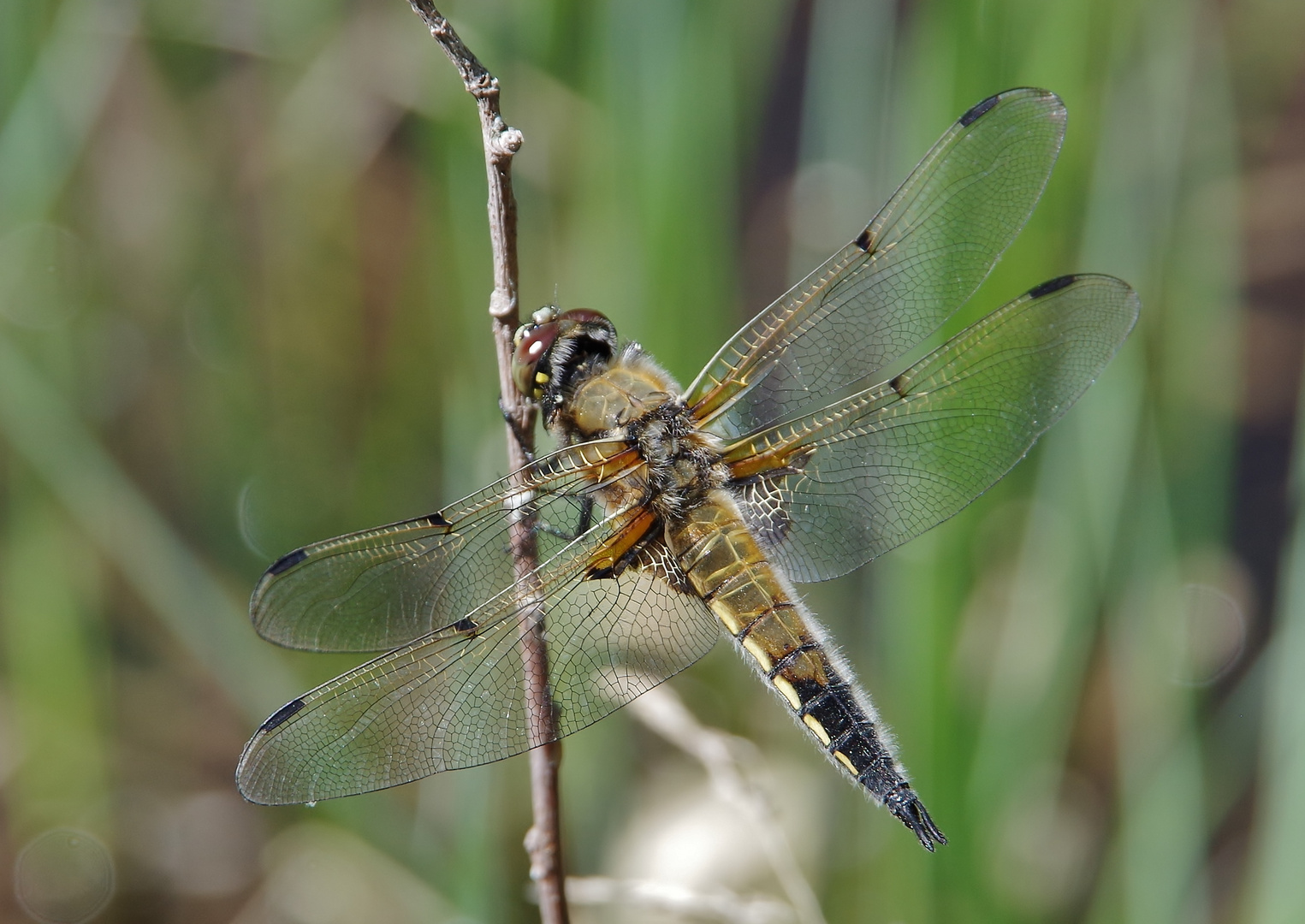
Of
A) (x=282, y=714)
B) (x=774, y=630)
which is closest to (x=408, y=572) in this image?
(x=282, y=714)

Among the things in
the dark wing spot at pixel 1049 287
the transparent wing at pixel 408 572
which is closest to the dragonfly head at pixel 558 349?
the transparent wing at pixel 408 572

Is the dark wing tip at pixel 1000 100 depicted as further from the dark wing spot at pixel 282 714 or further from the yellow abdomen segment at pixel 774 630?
the dark wing spot at pixel 282 714

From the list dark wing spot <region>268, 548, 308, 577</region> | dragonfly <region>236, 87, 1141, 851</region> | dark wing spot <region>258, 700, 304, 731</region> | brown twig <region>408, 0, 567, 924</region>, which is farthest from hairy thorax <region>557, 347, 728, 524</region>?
dark wing spot <region>258, 700, 304, 731</region>

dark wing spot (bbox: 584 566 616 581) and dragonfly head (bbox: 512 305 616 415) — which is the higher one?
dragonfly head (bbox: 512 305 616 415)

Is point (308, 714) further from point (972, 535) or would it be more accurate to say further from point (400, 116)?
point (400, 116)

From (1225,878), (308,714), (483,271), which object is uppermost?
(483,271)

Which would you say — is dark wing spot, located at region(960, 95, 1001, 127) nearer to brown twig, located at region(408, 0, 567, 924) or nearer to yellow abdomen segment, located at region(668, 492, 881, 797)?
yellow abdomen segment, located at region(668, 492, 881, 797)

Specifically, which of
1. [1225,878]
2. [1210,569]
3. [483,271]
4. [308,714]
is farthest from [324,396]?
[1225,878]
